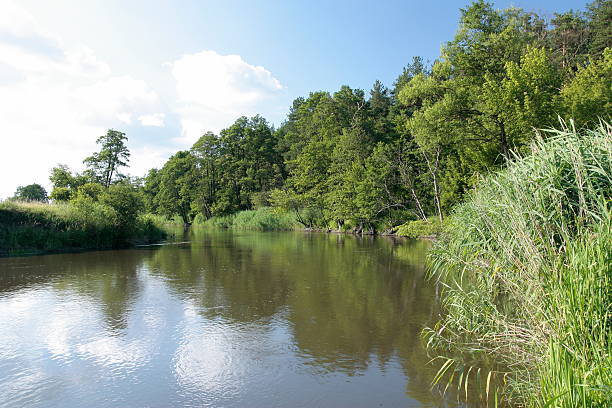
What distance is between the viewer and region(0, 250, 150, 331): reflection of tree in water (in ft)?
36.2

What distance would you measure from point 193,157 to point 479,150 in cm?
4739

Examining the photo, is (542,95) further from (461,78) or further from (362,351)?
(362,351)

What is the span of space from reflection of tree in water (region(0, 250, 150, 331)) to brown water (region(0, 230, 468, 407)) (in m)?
0.07

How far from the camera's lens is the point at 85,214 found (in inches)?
948

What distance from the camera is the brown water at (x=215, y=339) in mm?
5809

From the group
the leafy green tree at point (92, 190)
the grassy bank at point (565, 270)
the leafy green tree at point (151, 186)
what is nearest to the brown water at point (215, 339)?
the grassy bank at point (565, 270)

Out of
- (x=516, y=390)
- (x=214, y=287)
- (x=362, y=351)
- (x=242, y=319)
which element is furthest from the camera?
(x=214, y=287)

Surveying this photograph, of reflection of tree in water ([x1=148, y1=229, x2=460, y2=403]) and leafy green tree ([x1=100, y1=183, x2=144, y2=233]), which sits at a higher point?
leafy green tree ([x1=100, y1=183, x2=144, y2=233])

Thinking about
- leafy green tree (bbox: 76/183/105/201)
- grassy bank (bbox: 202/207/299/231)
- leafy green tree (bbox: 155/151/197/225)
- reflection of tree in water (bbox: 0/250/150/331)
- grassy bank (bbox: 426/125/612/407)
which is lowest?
reflection of tree in water (bbox: 0/250/150/331)

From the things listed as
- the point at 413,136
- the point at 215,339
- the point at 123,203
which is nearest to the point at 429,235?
the point at 413,136

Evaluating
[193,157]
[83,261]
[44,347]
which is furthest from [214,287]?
[193,157]

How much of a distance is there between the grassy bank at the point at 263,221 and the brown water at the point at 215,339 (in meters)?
33.0

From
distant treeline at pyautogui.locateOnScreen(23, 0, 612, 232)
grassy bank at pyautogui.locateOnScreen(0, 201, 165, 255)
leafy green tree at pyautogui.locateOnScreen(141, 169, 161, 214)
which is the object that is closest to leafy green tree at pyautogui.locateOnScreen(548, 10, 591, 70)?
distant treeline at pyautogui.locateOnScreen(23, 0, 612, 232)

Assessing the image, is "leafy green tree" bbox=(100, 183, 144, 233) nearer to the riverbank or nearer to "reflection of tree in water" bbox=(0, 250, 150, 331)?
"reflection of tree in water" bbox=(0, 250, 150, 331)
